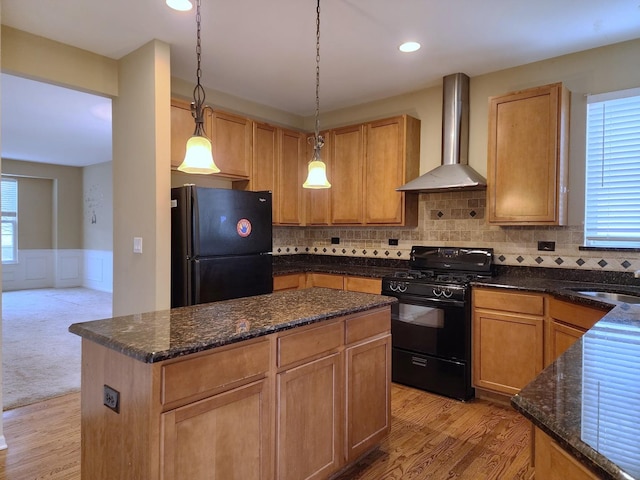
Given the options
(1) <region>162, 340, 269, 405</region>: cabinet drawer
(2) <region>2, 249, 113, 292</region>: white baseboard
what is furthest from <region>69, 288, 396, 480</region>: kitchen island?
(2) <region>2, 249, 113, 292</region>: white baseboard

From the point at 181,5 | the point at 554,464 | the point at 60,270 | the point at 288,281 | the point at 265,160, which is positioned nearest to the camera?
the point at 554,464

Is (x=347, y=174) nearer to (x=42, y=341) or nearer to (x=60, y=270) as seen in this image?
(x=42, y=341)

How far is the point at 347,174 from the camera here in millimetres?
4254

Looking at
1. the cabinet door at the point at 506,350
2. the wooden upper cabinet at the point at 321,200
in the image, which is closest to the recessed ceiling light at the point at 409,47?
the wooden upper cabinet at the point at 321,200

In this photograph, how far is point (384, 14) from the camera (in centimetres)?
255

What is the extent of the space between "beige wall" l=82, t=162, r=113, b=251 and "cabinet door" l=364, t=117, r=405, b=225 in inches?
231

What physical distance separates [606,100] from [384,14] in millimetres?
1833

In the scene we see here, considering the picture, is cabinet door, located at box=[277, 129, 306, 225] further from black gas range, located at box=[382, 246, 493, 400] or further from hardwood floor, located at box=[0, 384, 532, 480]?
hardwood floor, located at box=[0, 384, 532, 480]

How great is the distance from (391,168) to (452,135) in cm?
63

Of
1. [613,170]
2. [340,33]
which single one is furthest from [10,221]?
[613,170]

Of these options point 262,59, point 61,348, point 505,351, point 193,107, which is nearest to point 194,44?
point 262,59

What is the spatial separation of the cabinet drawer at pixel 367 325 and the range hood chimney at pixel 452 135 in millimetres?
1579

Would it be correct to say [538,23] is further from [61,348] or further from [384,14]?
[61,348]

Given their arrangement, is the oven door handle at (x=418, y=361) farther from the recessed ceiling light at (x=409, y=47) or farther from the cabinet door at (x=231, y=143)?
the recessed ceiling light at (x=409, y=47)
